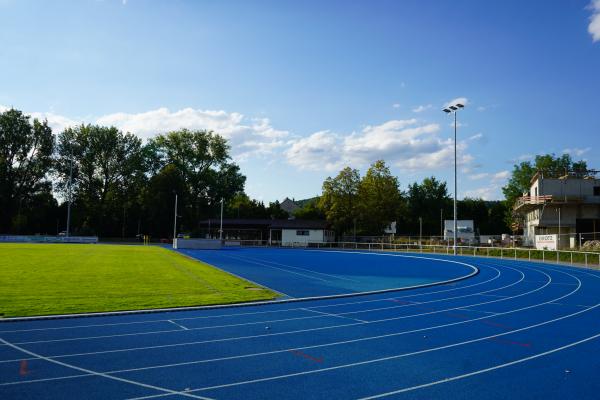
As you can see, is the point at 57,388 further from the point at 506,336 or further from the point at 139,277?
the point at 139,277

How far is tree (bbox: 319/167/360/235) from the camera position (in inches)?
2694

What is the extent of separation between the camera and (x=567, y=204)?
52.4 meters

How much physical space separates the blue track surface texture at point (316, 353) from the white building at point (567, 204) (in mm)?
42495

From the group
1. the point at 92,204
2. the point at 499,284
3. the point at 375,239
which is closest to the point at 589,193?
the point at 375,239

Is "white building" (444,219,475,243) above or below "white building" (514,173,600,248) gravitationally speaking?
below

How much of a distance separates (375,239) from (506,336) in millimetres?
49728

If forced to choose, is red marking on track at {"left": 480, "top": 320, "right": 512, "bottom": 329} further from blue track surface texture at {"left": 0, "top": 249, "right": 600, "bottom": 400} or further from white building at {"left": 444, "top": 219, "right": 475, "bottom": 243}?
white building at {"left": 444, "top": 219, "right": 475, "bottom": 243}

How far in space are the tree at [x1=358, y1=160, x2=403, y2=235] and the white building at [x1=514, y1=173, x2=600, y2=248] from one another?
18.4 meters

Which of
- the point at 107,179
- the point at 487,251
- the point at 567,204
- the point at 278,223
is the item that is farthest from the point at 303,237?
the point at 107,179

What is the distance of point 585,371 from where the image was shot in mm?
7711

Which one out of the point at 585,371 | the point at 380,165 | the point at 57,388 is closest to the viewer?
the point at 57,388

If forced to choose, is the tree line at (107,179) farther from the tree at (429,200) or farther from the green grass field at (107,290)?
the green grass field at (107,290)

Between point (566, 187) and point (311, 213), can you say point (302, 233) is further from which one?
point (566, 187)

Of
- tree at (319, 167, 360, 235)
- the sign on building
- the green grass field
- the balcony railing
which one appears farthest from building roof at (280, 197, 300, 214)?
the green grass field
